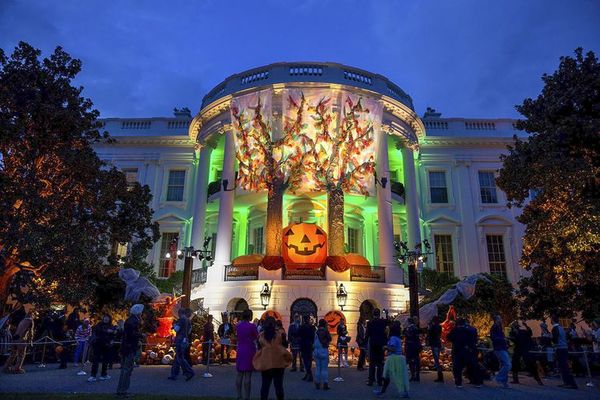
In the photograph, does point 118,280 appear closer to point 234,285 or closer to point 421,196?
point 234,285

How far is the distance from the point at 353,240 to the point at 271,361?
19.5 meters

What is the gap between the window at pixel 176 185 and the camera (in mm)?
27177

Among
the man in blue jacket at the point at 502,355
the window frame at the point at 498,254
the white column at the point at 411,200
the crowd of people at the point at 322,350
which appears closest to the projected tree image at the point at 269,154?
the white column at the point at 411,200

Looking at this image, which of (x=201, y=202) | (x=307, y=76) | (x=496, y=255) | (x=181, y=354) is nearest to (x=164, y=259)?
(x=201, y=202)

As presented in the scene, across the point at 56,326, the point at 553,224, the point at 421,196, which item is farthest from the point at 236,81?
the point at 553,224

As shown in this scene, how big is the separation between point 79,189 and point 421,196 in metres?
21.1

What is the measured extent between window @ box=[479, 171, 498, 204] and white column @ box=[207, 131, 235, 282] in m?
16.8

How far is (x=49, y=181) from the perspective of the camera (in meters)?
10.8

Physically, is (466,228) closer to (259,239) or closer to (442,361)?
(259,239)

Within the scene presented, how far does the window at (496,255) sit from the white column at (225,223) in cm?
1656

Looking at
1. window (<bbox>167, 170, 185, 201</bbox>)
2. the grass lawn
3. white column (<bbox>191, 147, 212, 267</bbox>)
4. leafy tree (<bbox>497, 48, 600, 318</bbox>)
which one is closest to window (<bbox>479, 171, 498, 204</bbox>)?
leafy tree (<bbox>497, 48, 600, 318</bbox>)

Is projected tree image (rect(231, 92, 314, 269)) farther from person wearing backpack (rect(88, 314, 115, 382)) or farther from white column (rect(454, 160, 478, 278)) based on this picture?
white column (rect(454, 160, 478, 278))

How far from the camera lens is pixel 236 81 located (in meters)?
23.5

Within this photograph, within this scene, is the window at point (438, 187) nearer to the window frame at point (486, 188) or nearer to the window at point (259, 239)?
the window frame at point (486, 188)
